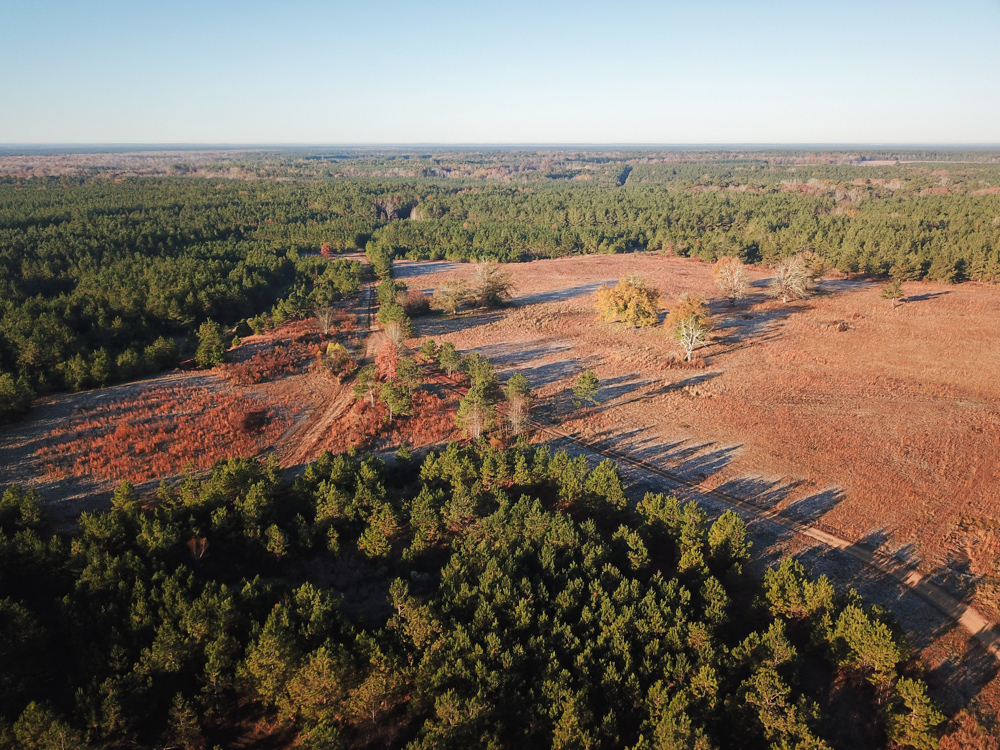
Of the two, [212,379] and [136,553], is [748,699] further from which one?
[212,379]

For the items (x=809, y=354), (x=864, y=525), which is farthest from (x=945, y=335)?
(x=864, y=525)

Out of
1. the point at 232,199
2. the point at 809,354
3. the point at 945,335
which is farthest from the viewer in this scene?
the point at 232,199

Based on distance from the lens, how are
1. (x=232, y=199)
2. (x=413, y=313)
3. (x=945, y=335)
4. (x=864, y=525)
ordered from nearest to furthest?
1. (x=864, y=525)
2. (x=945, y=335)
3. (x=413, y=313)
4. (x=232, y=199)

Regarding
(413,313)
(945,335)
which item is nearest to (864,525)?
(945,335)

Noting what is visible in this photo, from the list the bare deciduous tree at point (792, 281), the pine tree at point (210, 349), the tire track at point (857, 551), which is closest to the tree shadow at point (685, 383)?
the tire track at point (857, 551)

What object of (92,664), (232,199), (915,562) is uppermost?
(232,199)

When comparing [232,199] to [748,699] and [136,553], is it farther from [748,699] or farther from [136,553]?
[748,699]

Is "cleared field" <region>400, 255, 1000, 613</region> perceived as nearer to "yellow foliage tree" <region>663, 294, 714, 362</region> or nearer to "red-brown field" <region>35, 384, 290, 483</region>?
"yellow foliage tree" <region>663, 294, 714, 362</region>

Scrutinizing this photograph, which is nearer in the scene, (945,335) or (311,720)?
(311,720)

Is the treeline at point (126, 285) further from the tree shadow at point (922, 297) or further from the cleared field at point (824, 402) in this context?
the tree shadow at point (922, 297)

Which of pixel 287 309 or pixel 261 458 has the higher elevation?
pixel 287 309
